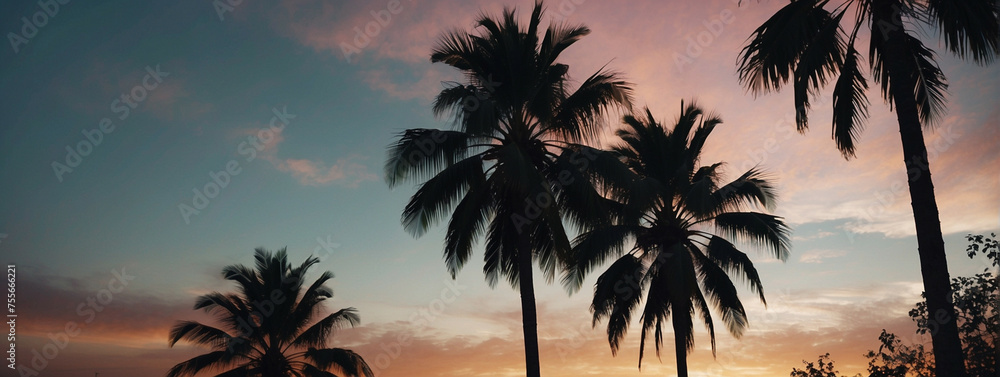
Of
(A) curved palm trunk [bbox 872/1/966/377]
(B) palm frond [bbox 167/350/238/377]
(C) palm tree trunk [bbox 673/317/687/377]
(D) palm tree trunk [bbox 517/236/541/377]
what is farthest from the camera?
(B) palm frond [bbox 167/350/238/377]

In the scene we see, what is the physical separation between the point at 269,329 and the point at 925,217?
89.7 ft

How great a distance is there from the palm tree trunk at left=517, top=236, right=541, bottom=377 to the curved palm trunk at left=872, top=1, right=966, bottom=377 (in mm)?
9133

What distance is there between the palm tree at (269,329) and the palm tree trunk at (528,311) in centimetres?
1494

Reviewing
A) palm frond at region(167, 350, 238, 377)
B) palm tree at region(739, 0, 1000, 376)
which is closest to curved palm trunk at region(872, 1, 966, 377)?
palm tree at region(739, 0, 1000, 376)

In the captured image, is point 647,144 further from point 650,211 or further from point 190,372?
point 190,372

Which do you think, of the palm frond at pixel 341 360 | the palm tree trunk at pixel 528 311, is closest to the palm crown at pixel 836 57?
the palm tree trunk at pixel 528 311

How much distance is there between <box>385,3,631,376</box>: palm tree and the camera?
1853 centimetres

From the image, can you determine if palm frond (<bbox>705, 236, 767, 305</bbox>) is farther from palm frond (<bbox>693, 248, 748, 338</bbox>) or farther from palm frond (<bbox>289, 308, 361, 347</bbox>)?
palm frond (<bbox>289, 308, 361, 347</bbox>)

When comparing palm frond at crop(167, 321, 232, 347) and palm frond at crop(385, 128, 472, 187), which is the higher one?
palm frond at crop(385, 128, 472, 187)

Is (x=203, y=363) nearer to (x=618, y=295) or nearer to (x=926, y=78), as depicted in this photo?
(x=618, y=295)

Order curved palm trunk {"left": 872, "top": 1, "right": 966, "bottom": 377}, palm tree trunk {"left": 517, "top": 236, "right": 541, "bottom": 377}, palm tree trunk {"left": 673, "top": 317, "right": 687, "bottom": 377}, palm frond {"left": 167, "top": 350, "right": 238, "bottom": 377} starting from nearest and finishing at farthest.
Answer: curved palm trunk {"left": 872, "top": 1, "right": 966, "bottom": 377} → palm tree trunk {"left": 517, "top": 236, "right": 541, "bottom": 377} → palm tree trunk {"left": 673, "top": 317, "right": 687, "bottom": 377} → palm frond {"left": 167, "top": 350, "right": 238, "bottom": 377}

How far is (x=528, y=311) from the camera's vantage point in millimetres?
17859

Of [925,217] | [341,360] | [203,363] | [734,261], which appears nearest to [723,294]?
[734,261]

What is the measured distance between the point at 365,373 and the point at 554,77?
1748 cm
